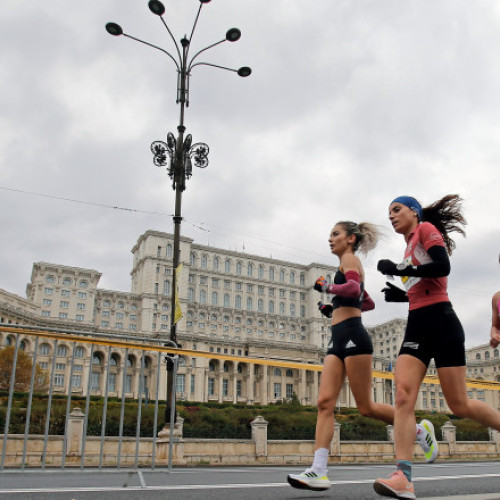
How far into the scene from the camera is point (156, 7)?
12.3 m

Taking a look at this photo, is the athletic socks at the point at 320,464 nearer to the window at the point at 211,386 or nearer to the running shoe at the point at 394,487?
the running shoe at the point at 394,487

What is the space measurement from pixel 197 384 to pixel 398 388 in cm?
8360

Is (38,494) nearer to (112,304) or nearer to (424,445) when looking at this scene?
(424,445)

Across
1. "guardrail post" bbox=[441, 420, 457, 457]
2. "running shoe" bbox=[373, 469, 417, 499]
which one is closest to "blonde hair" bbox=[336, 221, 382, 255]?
"running shoe" bbox=[373, 469, 417, 499]

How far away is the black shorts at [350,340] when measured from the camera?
3762 millimetres

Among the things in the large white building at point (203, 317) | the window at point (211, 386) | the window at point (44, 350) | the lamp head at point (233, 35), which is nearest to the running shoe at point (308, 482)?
the lamp head at point (233, 35)

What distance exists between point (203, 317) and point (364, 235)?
91524mm

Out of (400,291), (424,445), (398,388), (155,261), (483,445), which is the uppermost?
(155,261)

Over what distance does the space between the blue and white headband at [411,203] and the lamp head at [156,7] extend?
10.7m

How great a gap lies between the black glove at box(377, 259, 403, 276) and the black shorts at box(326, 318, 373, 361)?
70 centimetres

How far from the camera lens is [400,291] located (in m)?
3.66

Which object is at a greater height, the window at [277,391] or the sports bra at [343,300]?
the window at [277,391]

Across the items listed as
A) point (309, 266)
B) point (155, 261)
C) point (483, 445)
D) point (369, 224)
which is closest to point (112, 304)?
point (155, 261)

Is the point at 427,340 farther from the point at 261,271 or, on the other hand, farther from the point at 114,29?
the point at 261,271
